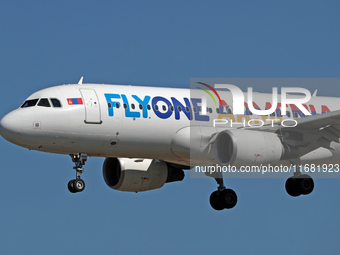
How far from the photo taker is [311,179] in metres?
31.0

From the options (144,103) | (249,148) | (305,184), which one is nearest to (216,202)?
(305,184)

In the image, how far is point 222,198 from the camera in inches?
1260

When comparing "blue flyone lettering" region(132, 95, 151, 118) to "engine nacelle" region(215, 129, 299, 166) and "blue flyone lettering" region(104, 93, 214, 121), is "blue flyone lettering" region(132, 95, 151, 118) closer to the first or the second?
"blue flyone lettering" region(104, 93, 214, 121)

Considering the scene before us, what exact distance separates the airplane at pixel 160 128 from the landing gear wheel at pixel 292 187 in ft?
0.54

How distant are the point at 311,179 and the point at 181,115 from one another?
7.17 m

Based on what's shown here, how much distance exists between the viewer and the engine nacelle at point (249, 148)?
87.4 ft

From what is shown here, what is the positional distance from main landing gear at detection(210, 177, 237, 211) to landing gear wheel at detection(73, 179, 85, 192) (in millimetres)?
7785

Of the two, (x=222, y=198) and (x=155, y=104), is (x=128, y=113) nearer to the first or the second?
(x=155, y=104)

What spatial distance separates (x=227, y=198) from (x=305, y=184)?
12.2ft

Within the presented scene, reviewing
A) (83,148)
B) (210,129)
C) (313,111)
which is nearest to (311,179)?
(313,111)

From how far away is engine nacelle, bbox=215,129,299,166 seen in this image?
26.6m

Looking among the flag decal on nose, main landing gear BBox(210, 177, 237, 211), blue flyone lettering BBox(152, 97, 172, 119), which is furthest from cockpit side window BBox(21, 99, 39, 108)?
main landing gear BBox(210, 177, 237, 211)

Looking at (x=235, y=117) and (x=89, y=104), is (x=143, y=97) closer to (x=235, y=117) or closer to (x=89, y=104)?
(x=89, y=104)

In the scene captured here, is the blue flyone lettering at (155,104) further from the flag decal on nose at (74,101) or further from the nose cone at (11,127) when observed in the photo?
the nose cone at (11,127)
